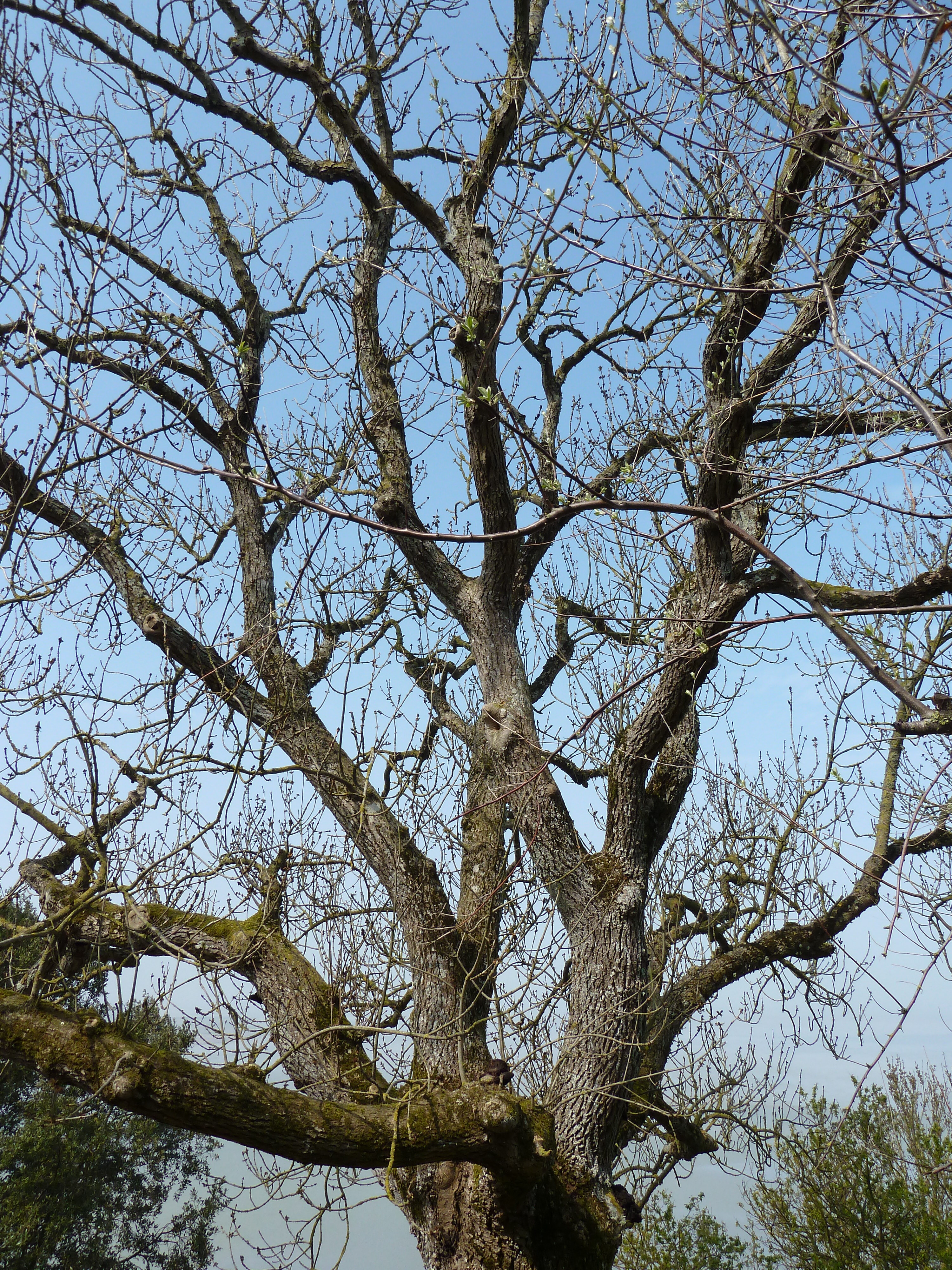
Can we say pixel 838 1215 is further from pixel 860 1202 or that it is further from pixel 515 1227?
pixel 515 1227

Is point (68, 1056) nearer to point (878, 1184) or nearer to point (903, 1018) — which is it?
point (903, 1018)

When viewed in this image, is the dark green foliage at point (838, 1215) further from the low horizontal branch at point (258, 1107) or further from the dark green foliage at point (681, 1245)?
the low horizontal branch at point (258, 1107)

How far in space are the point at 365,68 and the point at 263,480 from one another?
5091mm

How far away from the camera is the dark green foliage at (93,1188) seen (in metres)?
9.65

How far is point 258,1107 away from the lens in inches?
121

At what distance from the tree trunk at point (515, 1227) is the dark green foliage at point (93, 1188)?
6544 mm

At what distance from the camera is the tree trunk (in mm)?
3787

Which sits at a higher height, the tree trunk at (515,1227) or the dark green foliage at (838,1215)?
the dark green foliage at (838,1215)

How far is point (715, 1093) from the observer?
580cm

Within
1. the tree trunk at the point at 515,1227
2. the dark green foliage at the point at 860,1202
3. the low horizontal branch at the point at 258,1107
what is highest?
the dark green foliage at the point at 860,1202

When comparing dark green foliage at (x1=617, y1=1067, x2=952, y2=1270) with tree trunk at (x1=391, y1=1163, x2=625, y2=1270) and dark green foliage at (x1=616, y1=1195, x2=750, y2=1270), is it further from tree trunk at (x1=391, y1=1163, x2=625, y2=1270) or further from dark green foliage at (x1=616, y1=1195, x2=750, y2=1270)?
tree trunk at (x1=391, y1=1163, x2=625, y2=1270)

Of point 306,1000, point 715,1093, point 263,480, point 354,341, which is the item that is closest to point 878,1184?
point 715,1093

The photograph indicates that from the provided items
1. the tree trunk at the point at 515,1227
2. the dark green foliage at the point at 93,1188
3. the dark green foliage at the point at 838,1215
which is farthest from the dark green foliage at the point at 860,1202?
the dark green foliage at the point at 93,1188

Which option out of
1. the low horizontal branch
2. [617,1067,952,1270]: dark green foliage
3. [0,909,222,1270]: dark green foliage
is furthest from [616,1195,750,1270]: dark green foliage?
the low horizontal branch
